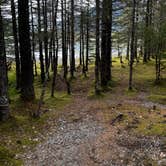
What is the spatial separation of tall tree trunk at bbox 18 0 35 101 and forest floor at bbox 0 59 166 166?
1496 mm

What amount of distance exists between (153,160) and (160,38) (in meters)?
15.4

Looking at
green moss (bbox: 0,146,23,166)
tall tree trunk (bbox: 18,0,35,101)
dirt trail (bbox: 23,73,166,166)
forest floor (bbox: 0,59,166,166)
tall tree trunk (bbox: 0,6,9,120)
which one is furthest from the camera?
tall tree trunk (bbox: 18,0,35,101)

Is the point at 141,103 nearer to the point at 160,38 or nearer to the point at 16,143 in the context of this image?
the point at 160,38

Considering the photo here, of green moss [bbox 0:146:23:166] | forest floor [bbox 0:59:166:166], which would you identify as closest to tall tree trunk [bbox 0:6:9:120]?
forest floor [bbox 0:59:166:166]

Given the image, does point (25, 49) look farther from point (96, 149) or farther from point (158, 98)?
point (158, 98)

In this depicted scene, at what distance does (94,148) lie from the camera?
404 inches

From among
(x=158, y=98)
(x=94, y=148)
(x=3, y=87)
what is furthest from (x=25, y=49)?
(x=158, y=98)

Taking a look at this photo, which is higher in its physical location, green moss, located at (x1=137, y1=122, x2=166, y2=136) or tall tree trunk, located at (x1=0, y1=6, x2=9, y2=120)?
tall tree trunk, located at (x1=0, y1=6, x2=9, y2=120)

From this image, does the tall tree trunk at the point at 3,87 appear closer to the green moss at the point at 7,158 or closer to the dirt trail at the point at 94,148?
the dirt trail at the point at 94,148

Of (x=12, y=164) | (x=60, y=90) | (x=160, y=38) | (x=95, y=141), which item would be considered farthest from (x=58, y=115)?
(x=160, y=38)

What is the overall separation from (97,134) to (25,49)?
6.34 metres

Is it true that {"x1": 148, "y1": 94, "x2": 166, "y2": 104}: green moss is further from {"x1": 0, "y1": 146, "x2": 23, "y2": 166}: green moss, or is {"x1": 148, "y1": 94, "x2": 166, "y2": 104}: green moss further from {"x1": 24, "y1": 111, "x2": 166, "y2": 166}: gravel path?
{"x1": 0, "y1": 146, "x2": 23, "y2": 166}: green moss

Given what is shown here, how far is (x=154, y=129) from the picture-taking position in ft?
39.7

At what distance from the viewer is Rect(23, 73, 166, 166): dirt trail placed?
9.19 m
